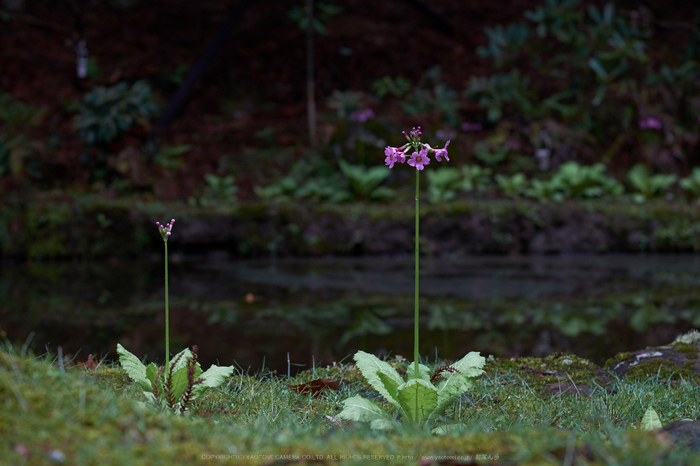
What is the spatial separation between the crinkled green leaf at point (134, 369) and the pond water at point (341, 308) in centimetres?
89

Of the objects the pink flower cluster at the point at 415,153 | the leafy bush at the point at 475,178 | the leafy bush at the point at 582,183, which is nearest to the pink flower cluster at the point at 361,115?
the leafy bush at the point at 475,178

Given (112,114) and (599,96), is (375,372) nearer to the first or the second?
(112,114)

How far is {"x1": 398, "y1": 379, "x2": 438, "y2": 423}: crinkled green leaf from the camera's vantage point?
200 centimetres

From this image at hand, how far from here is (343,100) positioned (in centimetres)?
1150

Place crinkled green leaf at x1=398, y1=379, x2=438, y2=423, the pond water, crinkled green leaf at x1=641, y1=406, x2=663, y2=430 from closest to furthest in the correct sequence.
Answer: crinkled green leaf at x1=641, y1=406, x2=663, y2=430 < crinkled green leaf at x1=398, y1=379, x2=438, y2=423 < the pond water

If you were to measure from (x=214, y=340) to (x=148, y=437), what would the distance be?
2719 mm

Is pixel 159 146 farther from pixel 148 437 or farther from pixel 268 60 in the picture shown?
pixel 148 437

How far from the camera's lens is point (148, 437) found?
1.32 metres

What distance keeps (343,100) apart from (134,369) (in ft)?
32.1

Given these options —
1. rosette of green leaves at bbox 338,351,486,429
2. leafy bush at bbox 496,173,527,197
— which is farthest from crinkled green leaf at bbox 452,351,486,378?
leafy bush at bbox 496,173,527,197

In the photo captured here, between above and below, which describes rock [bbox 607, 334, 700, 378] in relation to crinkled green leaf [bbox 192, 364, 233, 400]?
below

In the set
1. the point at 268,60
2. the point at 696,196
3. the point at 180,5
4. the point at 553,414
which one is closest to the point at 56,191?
the point at 268,60

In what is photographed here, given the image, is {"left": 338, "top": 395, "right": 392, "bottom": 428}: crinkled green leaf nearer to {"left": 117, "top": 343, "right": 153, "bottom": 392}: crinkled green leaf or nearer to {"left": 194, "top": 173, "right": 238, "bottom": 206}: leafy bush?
{"left": 117, "top": 343, "right": 153, "bottom": 392}: crinkled green leaf

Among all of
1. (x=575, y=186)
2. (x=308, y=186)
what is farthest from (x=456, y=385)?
(x=575, y=186)
